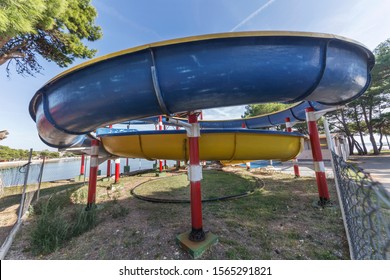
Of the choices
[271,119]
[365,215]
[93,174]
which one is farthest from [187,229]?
[271,119]

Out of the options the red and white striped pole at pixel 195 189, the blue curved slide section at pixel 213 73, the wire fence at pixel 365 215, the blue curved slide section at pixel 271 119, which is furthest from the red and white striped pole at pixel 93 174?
the wire fence at pixel 365 215

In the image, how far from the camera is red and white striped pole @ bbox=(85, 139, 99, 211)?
4200 mm

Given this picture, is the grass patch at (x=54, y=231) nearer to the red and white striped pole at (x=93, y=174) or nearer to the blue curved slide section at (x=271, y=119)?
the red and white striped pole at (x=93, y=174)

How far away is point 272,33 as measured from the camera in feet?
6.24

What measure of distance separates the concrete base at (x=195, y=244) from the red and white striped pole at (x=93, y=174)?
2781mm

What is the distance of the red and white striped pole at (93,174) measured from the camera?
4200mm

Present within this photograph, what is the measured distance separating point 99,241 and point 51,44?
867cm

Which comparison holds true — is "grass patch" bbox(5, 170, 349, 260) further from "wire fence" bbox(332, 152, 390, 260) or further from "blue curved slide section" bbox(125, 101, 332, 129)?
"blue curved slide section" bbox(125, 101, 332, 129)

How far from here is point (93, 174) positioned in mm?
4289

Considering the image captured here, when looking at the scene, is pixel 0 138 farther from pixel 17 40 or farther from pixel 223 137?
pixel 223 137

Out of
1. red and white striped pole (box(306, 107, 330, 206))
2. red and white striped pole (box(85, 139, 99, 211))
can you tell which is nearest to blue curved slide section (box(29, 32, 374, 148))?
red and white striped pole (box(306, 107, 330, 206))

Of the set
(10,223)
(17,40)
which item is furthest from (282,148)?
(17,40)

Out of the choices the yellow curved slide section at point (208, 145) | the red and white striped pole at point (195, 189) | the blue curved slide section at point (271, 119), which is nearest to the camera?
the red and white striped pole at point (195, 189)

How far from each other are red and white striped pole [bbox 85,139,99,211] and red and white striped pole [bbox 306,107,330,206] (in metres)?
5.71
